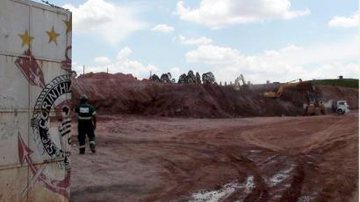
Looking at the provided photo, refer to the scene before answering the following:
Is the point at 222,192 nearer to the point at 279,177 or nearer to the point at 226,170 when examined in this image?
the point at 279,177

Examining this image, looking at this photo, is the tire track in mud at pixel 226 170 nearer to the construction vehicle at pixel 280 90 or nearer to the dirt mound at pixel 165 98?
the dirt mound at pixel 165 98

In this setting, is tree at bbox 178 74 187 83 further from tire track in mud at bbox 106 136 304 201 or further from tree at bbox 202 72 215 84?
tire track in mud at bbox 106 136 304 201

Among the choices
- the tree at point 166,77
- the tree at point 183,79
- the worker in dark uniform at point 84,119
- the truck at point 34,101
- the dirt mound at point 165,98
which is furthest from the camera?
the tree at point 183,79

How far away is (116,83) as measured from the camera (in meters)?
46.5

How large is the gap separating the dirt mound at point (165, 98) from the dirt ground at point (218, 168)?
17.3 m

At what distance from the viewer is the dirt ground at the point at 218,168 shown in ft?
35.2

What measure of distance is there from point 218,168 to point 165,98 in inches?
1240

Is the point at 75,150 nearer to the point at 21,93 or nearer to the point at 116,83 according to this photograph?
the point at 21,93

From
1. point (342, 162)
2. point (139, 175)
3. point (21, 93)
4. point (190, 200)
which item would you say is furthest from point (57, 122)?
point (342, 162)

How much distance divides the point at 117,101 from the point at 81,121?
1063 inches

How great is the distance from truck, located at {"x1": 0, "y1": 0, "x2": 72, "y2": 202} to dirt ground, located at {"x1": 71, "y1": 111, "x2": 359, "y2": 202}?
2.82m

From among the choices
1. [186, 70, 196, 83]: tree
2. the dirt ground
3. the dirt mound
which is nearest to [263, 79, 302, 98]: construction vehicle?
the dirt mound

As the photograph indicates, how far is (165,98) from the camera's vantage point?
46.1m

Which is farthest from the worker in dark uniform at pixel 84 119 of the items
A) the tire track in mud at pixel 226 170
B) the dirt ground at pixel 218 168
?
the tire track in mud at pixel 226 170
